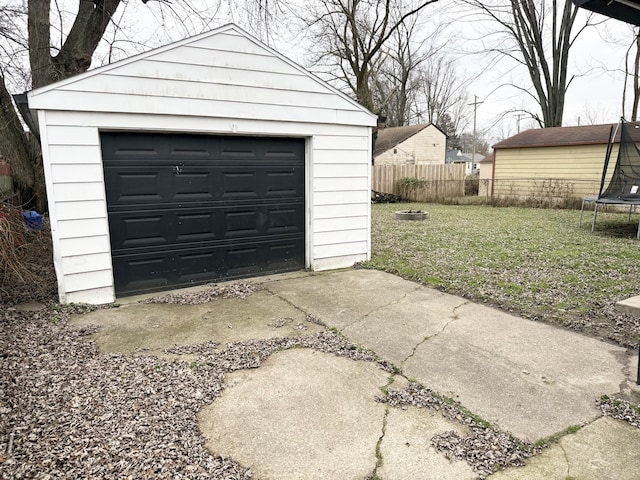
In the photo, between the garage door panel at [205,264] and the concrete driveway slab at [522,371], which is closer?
the concrete driveway slab at [522,371]

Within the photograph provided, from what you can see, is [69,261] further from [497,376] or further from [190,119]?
[497,376]

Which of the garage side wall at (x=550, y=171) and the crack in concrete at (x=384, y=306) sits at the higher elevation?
the garage side wall at (x=550, y=171)

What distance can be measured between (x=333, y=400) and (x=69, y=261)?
3200mm

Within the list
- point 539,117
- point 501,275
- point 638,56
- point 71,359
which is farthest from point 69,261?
point 539,117

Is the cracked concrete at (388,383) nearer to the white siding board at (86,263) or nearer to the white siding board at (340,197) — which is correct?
the white siding board at (86,263)

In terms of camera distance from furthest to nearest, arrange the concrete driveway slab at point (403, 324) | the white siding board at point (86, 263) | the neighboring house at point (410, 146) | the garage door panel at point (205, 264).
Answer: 1. the neighboring house at point (410, 146)
2. the garage door panel at point (205, 264)
3. the white siding board at point (86, 263)
4. the concrete driveway slab at point (403, 324)

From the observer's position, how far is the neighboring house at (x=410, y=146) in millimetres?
26016

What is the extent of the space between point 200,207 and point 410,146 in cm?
2355

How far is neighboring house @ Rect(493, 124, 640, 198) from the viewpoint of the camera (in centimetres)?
1409

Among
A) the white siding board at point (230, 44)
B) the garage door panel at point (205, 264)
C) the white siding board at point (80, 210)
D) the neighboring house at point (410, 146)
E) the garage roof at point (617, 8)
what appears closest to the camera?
the garage roof at point (617, 8)

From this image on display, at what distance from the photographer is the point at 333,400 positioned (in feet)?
7.97

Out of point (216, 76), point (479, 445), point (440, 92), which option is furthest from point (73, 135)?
point (440, 92)

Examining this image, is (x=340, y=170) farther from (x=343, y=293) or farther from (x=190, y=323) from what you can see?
(x=190, y=323)

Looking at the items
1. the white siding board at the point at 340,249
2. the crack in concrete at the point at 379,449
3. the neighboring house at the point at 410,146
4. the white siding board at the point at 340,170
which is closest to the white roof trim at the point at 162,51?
the white siding board at the point at 340,170
